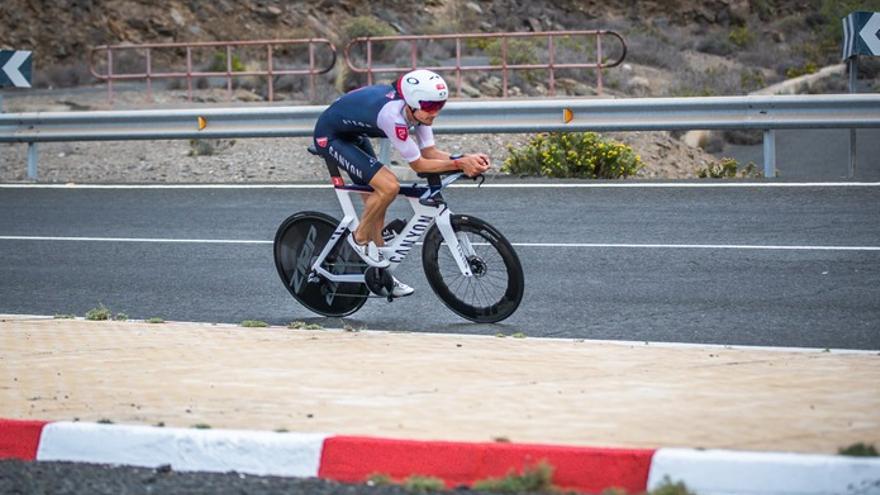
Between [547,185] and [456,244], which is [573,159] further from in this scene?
[456,244]

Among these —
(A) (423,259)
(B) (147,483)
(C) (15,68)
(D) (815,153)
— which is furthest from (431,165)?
(D) (815,153)

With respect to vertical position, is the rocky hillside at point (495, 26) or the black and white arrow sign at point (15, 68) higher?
the black and white arrow sign at point (15, 68)

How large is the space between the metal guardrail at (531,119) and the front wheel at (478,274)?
7.88 meters

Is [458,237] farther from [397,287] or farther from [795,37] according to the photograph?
[795,37]

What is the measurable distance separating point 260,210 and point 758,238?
521 centimetres

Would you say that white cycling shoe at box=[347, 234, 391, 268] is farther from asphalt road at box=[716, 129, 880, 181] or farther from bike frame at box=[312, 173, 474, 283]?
asphalt road at box=[716, 129, 880, 181]

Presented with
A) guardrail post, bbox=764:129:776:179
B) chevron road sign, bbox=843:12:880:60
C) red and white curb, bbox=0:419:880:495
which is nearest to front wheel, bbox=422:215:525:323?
red and white curb, bbox=0:419:880:495

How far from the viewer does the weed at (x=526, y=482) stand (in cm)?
550

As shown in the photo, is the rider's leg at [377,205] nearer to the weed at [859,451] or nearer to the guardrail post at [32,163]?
the weed at [859,451]

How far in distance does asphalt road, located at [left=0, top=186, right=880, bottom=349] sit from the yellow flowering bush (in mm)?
1641

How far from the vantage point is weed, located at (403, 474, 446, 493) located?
5.60 m

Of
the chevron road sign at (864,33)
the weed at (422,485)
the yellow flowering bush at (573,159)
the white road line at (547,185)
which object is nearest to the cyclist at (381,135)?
the weed at (422,485)

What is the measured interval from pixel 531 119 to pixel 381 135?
8407mm

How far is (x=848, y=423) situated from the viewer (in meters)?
6.12
